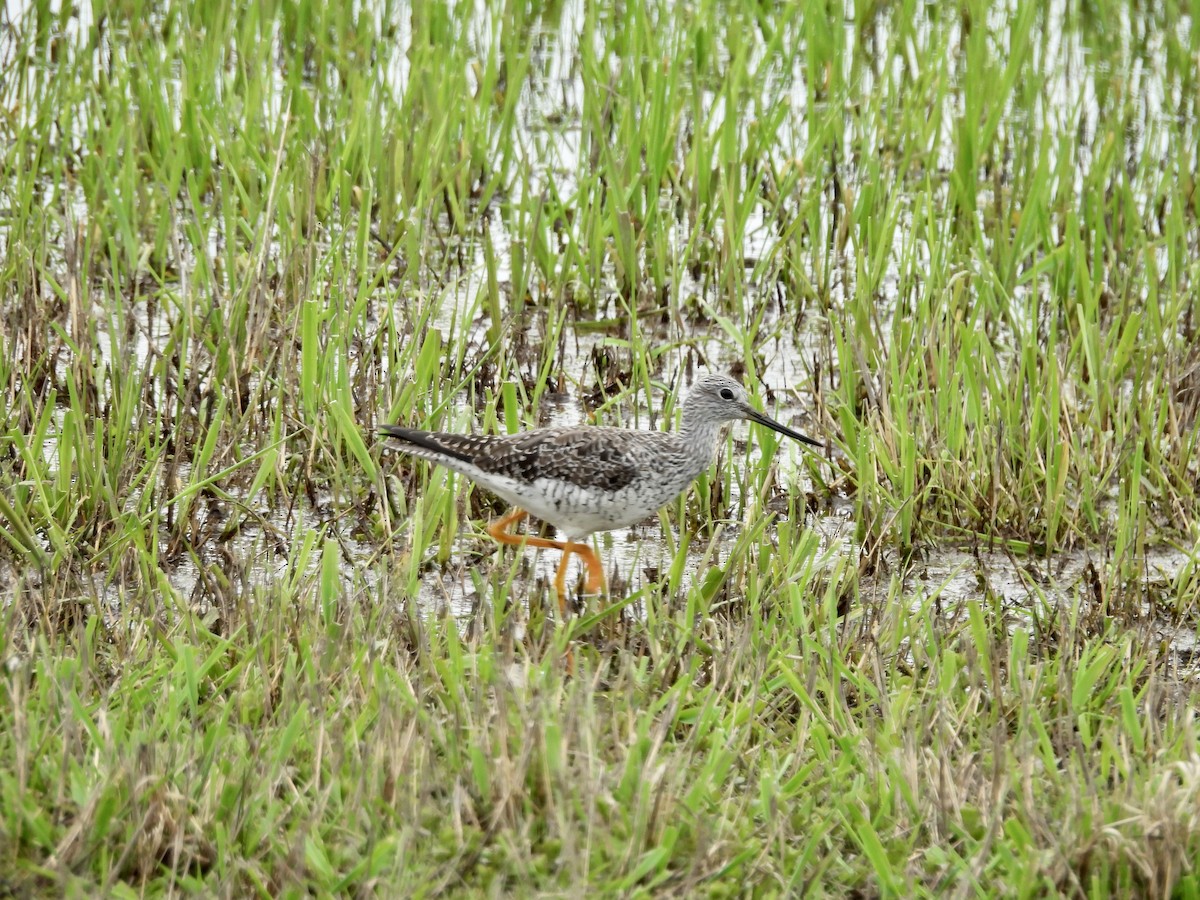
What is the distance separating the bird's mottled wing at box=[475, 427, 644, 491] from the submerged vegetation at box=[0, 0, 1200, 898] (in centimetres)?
21

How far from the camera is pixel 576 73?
32.3 ft

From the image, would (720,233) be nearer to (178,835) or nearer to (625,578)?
(625,578)

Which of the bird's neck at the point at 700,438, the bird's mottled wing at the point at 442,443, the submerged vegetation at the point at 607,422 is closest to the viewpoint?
the submerged vegetation at the point at 607,422

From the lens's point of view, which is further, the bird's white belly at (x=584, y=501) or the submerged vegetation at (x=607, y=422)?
the bird's white belly at (x=584, y=501)

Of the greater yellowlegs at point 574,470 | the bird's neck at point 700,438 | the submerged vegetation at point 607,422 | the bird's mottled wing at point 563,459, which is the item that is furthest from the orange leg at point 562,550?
the bird's neck at point 700,438

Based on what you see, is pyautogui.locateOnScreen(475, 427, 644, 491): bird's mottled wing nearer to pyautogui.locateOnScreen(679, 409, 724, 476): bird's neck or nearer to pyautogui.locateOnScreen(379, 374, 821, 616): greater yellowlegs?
pyautogui.locateOnScreen(379, 374, 821, 616): greater yellowlegs

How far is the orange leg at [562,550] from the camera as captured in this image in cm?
511

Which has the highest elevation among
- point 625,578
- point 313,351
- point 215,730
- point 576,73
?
point 576,73

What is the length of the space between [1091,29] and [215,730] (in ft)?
29.2

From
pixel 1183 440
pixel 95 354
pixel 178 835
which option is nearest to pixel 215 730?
pixel 178 835

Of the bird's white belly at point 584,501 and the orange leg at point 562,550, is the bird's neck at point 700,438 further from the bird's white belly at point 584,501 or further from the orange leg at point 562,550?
the orange leg at point 562,550

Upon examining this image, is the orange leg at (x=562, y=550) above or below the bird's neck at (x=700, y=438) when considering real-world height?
below

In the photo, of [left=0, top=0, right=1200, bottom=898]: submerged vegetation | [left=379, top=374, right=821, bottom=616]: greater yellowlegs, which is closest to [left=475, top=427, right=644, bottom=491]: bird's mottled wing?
[left=379, top=374, right=821, bottom=616]: greater yellowlegs

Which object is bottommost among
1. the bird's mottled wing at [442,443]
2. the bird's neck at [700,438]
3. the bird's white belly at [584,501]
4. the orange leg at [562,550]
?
the orange leg at [562,550]
